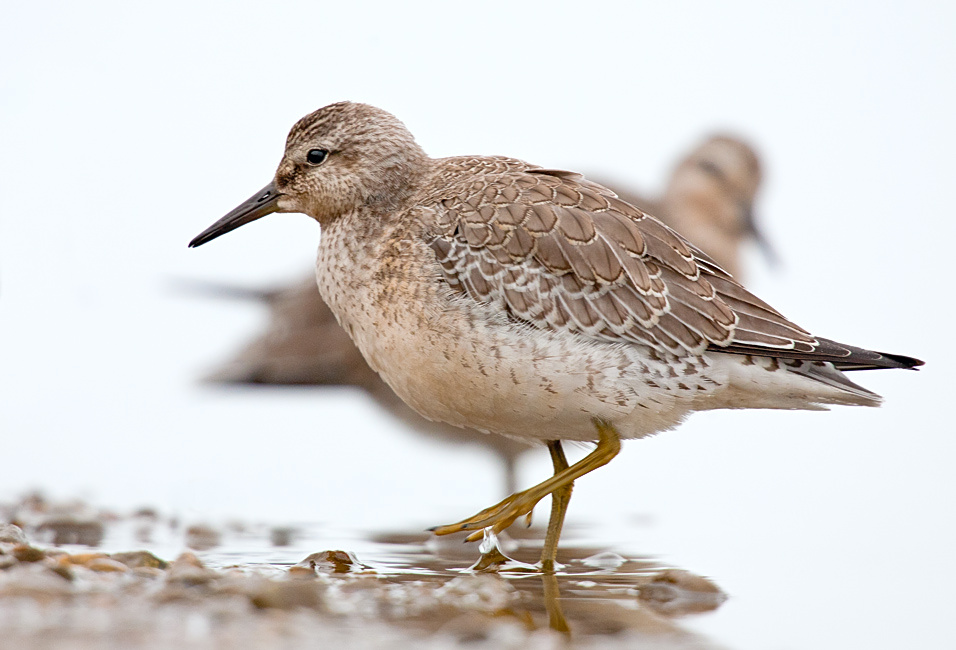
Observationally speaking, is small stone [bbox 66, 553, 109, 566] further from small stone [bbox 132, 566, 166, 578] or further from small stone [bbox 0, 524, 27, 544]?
small stone [bbox 0, 524, 27, 544]

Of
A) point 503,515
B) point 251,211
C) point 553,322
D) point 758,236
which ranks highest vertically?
point 758,236

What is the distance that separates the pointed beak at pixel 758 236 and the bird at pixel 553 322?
6.28 m

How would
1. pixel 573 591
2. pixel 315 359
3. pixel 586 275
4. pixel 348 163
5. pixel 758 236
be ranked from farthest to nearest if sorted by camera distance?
pixel 758 236 → pixel 315 359 → pixel 348 163 → pixel 586 275 → pixel 573 591

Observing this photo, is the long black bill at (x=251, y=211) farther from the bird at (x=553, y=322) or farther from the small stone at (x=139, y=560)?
the small stone at (x=139, y=560)

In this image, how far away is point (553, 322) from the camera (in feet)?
15.2

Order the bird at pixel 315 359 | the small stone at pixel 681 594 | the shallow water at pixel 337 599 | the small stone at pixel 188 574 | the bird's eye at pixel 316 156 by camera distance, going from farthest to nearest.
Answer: the bird at pixel 315 359, the bird's eye at pixel 316 156, the small stone at pixel 681 594, the small stone at pixel 188 574, the shallow water at pixel 337 599

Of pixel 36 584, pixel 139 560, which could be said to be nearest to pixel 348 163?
pixel 139 560

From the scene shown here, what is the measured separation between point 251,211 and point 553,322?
164 centimetres

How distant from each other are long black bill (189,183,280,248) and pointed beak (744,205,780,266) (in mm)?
6773

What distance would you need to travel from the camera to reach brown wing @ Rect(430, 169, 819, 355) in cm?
468

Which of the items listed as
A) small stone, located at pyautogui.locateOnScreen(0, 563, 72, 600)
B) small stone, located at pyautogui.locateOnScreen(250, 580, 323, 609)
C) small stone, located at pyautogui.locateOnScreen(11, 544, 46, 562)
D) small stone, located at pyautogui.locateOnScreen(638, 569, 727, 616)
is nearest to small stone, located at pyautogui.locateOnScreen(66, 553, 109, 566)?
small stone, located at pyautogui.locateOnScreen(11, 544, 46, 562)

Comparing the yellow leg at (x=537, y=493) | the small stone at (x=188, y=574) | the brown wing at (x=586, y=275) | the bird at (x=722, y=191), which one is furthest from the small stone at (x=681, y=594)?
the bird at (x=722, y=191)

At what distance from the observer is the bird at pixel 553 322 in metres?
4.61

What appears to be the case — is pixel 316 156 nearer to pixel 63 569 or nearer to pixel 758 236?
pixel 63 569
